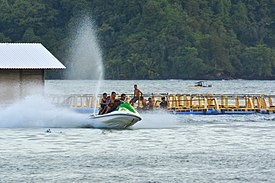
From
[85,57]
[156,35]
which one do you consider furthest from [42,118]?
[156,35]

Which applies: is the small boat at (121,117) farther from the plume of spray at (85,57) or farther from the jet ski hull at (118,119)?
the plume of spray at (85,57)

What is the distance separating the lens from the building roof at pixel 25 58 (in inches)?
2085

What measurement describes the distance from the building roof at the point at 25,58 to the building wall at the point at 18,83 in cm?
45

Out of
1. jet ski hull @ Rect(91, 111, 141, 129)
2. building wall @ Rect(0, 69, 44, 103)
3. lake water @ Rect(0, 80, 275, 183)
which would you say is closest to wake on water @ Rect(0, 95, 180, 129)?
lake water @ Rect(0, 80, 275, 183)

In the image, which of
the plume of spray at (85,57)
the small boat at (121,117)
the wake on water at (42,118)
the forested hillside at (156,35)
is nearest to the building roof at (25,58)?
the wake on water at (42,118)

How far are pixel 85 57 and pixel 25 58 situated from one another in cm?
11620

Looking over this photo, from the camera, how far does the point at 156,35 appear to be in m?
181

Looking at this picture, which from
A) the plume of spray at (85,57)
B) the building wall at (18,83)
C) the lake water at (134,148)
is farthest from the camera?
the plume of spray at (85,57)

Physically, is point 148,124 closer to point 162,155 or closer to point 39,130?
point 39,130

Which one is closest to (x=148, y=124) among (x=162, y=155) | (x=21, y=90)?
(x=21, y=90)

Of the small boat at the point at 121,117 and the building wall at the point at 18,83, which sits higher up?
the building wall at the point at 18,83

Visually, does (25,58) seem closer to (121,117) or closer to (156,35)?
(121,117)

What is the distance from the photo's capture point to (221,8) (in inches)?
7721

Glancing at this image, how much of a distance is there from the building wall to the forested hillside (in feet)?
390
